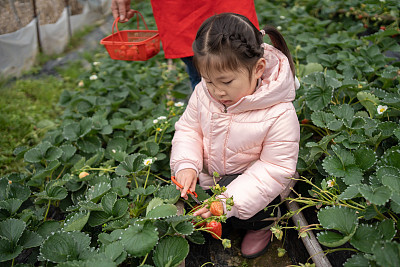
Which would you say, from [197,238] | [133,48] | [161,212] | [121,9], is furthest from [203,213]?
[121,9]

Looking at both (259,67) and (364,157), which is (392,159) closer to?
(364,157)

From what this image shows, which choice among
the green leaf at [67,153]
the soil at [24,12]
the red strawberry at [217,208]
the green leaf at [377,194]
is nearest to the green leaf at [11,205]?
the green leaf at [67,153]

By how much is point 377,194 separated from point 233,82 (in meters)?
0.62

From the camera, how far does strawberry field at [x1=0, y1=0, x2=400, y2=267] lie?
46.3 inches

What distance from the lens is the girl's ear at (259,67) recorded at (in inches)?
52.6

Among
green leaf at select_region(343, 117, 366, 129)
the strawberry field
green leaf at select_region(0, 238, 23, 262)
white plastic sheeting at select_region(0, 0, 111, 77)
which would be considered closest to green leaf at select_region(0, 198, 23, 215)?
the strawberry field

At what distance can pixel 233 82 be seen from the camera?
132 centimetres

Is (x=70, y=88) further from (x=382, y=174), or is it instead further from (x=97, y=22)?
(x=382, y=174)

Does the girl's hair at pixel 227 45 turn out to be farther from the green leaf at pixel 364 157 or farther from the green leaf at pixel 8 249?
the green leaf at pixel 8 249

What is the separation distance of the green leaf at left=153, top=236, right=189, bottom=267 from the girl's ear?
0.68m

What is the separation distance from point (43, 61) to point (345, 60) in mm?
3002

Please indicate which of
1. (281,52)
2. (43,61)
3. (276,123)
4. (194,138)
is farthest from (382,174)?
(43,61)

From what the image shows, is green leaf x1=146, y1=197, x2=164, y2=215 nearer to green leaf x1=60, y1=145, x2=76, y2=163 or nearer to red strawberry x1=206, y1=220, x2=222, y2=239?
red strawberry x1=206, y1=220, x2=222, y2=239

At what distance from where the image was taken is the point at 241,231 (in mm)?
1683
